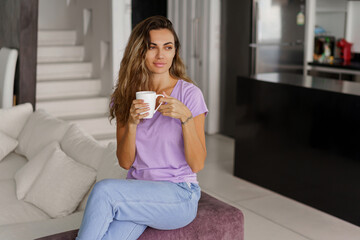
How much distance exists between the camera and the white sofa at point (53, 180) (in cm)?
256

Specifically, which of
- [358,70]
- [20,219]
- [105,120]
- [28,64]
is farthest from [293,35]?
[20,219]

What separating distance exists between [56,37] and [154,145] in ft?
15.2

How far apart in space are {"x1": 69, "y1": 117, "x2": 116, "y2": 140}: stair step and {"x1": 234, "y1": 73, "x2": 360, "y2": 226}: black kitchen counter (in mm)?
1412

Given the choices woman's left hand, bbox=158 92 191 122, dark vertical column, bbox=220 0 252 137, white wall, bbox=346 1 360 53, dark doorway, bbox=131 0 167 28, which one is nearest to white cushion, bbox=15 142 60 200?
woman's left hand, bbox=158 92 191 122

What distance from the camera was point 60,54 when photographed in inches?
237

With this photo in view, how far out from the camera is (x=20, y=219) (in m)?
2.79

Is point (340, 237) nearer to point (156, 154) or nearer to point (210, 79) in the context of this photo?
point (156, 154)

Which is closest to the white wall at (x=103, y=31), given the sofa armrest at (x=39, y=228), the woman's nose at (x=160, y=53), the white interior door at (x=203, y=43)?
the white interior door at (x=203, y=43)

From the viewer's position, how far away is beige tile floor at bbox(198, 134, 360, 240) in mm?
3363

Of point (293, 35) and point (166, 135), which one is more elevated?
point (293, 35)

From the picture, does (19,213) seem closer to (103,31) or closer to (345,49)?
(103,31)

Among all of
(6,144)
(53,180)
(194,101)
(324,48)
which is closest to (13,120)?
(6,144)

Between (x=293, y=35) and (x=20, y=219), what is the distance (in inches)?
161

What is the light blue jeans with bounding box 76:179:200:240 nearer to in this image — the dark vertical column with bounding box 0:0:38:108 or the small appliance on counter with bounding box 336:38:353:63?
the dark vertical column with bounding box 0:0:38:108
